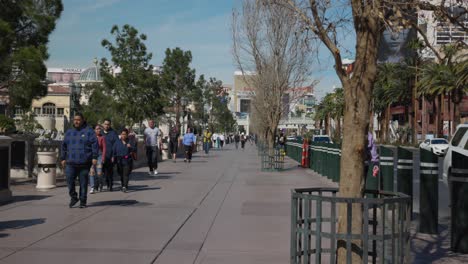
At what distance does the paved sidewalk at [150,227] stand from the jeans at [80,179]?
296mm

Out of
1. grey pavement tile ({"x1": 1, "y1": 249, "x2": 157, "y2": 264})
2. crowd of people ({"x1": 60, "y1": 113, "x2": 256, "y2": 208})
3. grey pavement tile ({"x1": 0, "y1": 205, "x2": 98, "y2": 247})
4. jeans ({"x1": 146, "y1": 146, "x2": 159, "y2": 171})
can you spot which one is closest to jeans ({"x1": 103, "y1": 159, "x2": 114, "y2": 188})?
crowd of people ({"x1": 60, "y1": 113, "x2": 256, "y2": 208})

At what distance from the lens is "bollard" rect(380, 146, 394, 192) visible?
11547mm

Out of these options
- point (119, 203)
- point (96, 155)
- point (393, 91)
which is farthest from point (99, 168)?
point (393, 91)

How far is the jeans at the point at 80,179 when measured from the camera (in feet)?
38.7

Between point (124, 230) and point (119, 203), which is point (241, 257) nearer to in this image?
point (124, 230)

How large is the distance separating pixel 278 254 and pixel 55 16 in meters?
14.1

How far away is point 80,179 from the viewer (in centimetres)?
1186

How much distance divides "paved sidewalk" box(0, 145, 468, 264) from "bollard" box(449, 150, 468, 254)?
203 mm

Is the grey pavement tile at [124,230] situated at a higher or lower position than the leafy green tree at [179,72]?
lower

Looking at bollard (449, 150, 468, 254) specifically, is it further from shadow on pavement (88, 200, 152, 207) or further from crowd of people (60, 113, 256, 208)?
crowd of people (60, 113, 256, 208)

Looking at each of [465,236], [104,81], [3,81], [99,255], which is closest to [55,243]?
[99,255]

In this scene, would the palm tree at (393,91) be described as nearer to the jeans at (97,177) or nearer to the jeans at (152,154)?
the jeans at (152,154)

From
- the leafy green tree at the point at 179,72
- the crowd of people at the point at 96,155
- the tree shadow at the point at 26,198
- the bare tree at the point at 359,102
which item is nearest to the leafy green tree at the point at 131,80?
the leafy green tree at the point at 179,72

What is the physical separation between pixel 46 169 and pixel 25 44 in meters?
5.99
